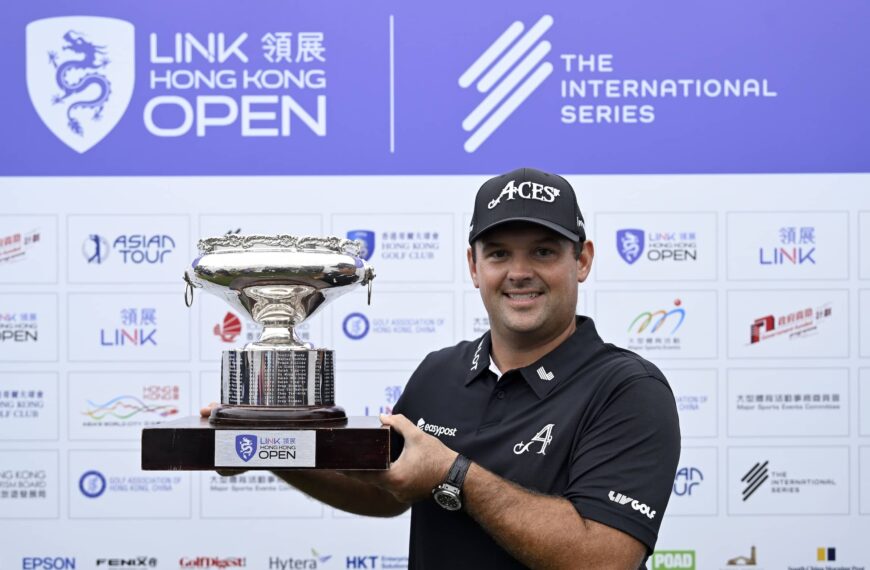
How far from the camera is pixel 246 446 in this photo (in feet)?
4.23

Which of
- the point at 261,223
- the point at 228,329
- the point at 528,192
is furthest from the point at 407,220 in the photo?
the point at 528,192

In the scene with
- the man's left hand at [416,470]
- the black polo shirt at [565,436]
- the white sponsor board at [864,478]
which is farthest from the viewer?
the white sponsor board at [864,478]

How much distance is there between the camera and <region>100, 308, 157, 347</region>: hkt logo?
233 centimetres

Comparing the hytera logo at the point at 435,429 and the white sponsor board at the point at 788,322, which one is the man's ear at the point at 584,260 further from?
the white sponsor board at the point at 788,322

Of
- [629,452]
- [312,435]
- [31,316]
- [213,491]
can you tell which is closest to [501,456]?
[629,452]

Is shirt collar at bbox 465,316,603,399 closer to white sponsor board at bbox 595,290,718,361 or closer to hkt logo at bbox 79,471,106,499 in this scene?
white sponsor board at bbox 595,290,718,361

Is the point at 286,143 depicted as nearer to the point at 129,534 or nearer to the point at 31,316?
the point at 31,316

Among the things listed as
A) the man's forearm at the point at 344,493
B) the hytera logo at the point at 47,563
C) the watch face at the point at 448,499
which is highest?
the watch face at the point at 448,499

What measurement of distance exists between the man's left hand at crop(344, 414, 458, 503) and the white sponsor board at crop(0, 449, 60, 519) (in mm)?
1411

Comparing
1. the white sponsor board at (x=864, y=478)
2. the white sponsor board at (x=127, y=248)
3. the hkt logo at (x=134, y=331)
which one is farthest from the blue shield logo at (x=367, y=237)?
the white sponsor board at (x=864, y=478)

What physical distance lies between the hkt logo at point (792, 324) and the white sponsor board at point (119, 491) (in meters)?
1.58

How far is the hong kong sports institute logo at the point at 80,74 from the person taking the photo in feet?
7.64

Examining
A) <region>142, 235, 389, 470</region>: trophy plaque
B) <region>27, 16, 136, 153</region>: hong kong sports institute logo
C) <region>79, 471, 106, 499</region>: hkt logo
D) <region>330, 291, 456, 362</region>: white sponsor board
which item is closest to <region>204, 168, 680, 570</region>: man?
<region>142, 235, 389, 470</region>: trophy plaque

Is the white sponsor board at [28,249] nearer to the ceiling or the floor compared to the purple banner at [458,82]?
nearer to the floor
